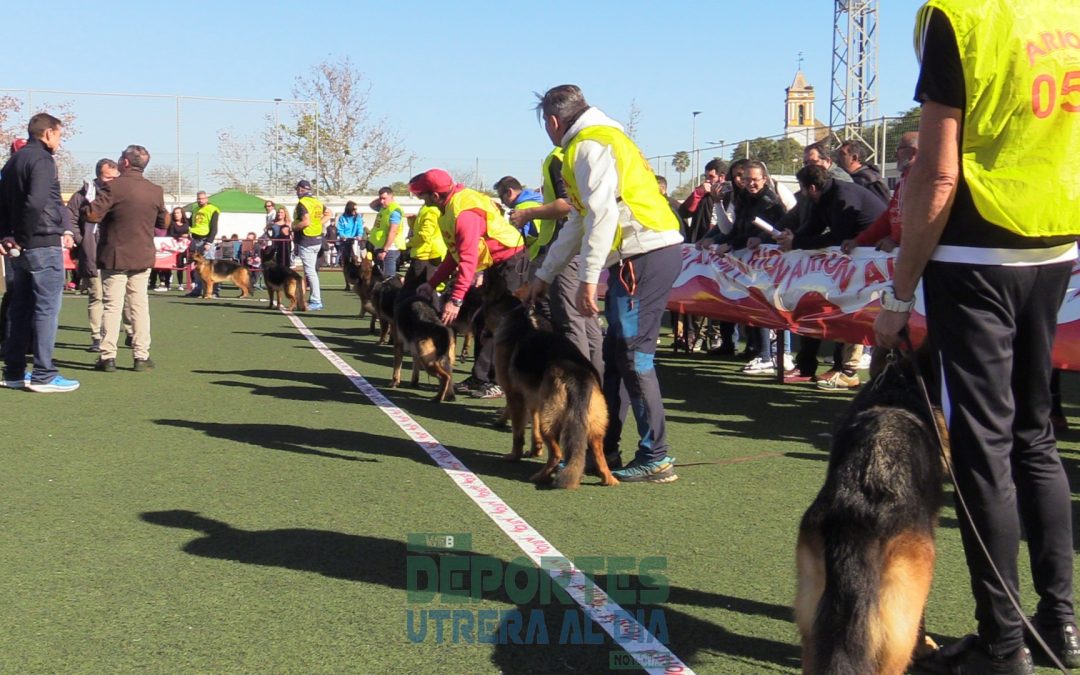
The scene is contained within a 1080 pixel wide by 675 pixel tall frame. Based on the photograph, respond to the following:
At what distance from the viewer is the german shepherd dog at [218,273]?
2059 centimetres

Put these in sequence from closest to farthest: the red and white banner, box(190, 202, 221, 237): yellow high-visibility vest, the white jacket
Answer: the white jacket → the red and white banner → box(190, 202, 221, 237): yellow high-visibility vest

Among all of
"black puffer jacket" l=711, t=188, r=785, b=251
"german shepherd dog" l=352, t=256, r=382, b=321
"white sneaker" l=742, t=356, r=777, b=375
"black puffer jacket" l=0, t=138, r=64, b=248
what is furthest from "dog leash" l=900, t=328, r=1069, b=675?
"german shepherd dog" l=352, t=256, r=382, b=321

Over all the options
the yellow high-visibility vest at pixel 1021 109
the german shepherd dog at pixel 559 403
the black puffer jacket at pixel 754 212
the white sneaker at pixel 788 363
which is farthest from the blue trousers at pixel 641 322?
the black puffer jacket at pixel 754 212

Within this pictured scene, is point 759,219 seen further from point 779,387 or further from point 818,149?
point 779,387

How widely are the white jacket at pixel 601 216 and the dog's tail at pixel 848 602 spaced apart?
2762 millimetres

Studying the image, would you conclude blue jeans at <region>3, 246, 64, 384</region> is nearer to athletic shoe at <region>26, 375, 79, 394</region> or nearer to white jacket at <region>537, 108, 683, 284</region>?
athletic shoe at <region>26, 375, 79, 394</region>

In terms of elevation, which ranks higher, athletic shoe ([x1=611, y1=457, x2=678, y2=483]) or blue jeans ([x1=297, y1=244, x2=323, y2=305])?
blue jeans ([x1=297, y1=244, x2=323, y2=305])

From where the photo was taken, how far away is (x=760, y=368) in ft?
33.8

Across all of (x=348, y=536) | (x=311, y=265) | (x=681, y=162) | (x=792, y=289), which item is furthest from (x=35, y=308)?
(x=681, y=162)

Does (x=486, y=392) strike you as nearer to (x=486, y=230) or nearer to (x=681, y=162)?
(x=486, y=230)

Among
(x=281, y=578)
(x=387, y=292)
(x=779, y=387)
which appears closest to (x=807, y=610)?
(x=281, y=578)

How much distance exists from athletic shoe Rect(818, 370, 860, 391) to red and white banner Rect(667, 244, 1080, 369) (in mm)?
720

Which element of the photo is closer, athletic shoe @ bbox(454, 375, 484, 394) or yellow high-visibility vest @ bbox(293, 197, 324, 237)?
athletic shoe @ bbox(454, 375, 484, 394)

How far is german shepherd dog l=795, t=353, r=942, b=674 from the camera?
99.3 inches
